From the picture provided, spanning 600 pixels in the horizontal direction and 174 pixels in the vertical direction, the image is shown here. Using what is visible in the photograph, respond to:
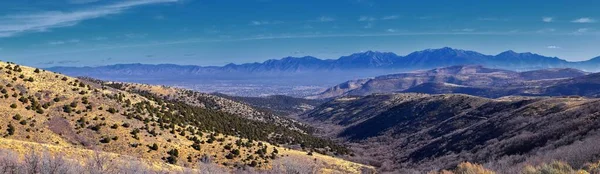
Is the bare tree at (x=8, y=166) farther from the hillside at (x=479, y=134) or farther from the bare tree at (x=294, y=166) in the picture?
the hillside at (x=479, y=134)

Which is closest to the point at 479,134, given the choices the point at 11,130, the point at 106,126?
the point at 106,126

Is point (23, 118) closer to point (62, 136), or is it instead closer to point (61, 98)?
point (62, 136)

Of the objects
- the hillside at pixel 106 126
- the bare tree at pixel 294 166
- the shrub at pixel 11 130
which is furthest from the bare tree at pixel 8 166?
the bare tree at pixel 294 166

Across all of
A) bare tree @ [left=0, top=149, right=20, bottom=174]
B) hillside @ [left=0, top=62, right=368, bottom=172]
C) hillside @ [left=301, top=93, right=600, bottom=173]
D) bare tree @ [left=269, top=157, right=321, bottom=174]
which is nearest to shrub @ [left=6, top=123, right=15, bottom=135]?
hillside @ [left=0, top=62, right=368, bottom=172]

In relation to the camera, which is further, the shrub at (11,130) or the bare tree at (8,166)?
the shrub at (11,130)

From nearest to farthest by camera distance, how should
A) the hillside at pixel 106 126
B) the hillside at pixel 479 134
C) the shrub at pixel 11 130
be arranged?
the hillside at pixel 479 134
the shrub at pixel 11 130
the hillside at pixel 106 126

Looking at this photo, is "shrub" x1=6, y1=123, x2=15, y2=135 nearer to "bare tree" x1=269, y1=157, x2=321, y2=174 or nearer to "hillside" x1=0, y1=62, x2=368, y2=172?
"hillside" x1=0, y1=62, x2=368, y2=172

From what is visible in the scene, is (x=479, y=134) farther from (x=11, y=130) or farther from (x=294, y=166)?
(x=11, y=130)
